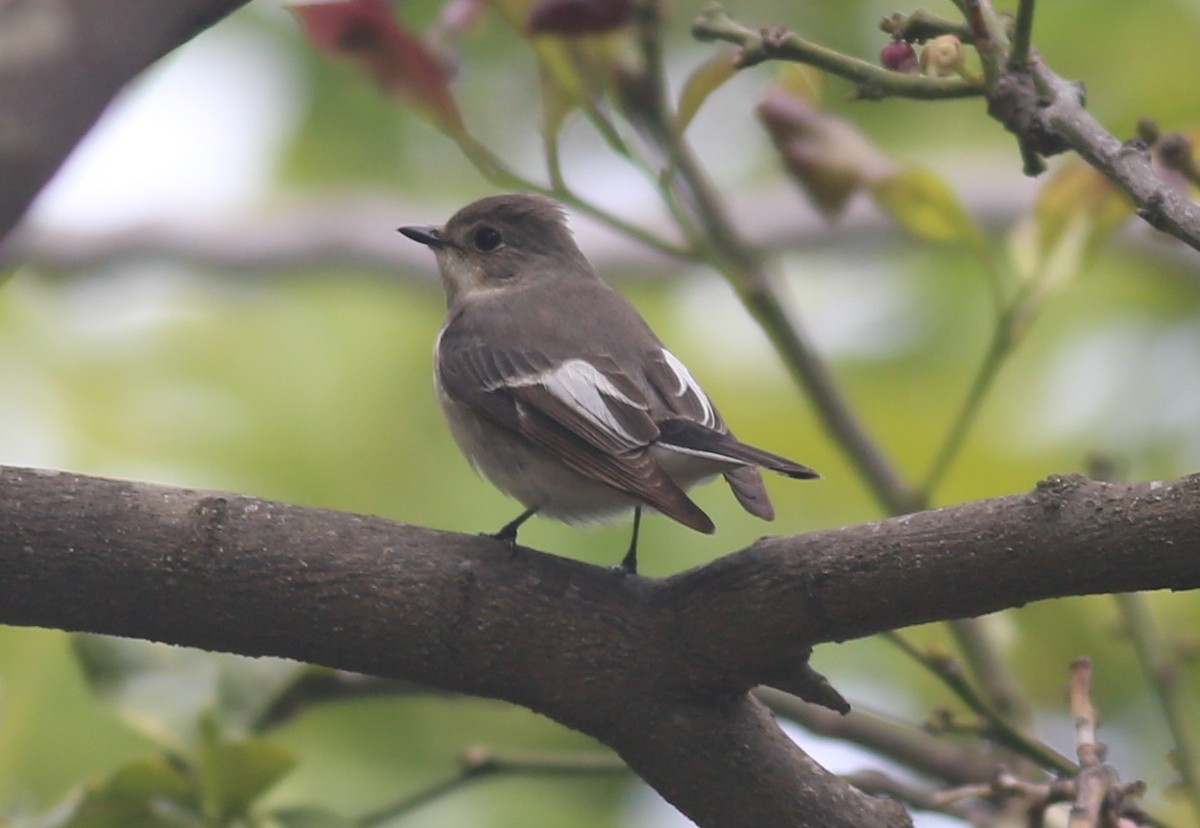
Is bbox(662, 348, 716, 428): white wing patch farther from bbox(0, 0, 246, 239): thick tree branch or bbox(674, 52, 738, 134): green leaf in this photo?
bbox(0, 0, 246, 239): thick tree branch

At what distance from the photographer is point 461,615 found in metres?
2.09

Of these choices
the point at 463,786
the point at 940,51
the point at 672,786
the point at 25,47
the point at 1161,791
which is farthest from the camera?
the point at 463,786

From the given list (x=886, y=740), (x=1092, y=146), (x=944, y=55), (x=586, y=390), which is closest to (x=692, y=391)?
(x=586, y=390)

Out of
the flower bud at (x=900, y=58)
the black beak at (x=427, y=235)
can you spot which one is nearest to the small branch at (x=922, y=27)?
the flower bud at (x=900, y=58)

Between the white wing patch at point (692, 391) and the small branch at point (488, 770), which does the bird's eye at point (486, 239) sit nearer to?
the white wing patch at point (692, 391)

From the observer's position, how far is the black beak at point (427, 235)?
385cm

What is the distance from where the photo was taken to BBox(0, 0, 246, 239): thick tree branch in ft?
3.70

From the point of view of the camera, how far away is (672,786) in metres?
2.10

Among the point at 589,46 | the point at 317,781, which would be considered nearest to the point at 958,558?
the point at 589,46

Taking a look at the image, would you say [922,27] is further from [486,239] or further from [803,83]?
[486,239]

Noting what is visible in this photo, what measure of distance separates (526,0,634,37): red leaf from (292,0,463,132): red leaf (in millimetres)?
289

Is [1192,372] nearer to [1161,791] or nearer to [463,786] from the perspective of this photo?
[1161,791]

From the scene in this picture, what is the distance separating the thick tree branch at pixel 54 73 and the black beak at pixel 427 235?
260 centimetres

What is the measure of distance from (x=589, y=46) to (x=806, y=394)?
71 centimetres
